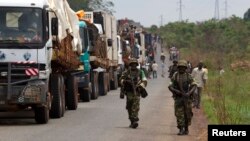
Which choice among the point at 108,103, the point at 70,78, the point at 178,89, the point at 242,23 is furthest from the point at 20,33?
the point at 242,23

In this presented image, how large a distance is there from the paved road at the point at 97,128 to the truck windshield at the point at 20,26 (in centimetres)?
217

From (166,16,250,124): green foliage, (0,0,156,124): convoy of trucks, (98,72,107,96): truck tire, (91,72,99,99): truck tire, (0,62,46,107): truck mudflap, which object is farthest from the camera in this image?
(166,16,250,124): green foliage

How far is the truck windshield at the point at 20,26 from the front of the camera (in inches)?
783

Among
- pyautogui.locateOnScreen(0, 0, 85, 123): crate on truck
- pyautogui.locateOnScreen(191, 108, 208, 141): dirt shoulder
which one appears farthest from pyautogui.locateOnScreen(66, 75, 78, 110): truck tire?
pyautogui.locateOnScreen(0, 0, 85, 123): crate on truck

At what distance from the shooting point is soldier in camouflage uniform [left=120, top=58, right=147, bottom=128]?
1928cm

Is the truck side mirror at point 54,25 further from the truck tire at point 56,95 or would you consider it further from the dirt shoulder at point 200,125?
the dirt shoulder at point 200,125

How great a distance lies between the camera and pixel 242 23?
119 meters

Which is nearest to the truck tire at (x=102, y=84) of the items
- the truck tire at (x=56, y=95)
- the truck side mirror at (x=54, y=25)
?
the truck tire at (x=56, y=95)

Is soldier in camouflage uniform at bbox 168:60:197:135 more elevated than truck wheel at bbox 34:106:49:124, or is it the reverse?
soldier in camouflage uniform at bbox 168:60:197:135

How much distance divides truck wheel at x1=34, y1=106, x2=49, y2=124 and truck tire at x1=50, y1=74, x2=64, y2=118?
1326 mm

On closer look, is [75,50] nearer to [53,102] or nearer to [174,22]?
[53,102]

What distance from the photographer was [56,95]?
72.7 ft

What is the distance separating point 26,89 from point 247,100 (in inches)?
481

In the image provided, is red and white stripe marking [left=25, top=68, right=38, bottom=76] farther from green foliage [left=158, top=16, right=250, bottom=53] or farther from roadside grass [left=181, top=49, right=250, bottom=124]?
green foliage [left=158, top=16, right=250, bottom=53]
